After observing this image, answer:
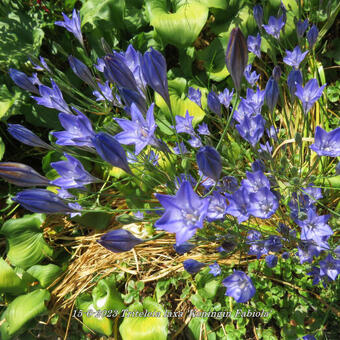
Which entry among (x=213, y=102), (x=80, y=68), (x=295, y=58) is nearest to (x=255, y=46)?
(x=295, y=58)

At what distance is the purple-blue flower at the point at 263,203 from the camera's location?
1.08 metres

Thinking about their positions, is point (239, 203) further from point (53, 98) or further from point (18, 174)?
point (53, 98)

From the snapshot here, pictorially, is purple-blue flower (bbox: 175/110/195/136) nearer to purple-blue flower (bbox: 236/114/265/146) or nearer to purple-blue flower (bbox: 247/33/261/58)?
purple-blue flower (bbox: 236/114/265/146)

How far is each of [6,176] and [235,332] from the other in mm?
1292

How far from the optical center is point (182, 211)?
3.20 ft

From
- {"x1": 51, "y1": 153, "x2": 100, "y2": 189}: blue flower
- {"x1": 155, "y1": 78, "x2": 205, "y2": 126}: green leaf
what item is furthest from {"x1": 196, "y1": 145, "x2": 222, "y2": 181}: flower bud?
{"x1": 155, "y1": 78, "x2": 205, "y2": 126}: green leaf

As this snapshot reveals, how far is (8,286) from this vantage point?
1895 mm

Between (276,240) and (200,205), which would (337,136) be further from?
(200,205)

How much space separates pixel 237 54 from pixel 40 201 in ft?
2.86

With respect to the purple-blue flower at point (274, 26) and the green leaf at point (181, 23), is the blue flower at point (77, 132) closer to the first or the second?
the green leaf at point (181, 23)

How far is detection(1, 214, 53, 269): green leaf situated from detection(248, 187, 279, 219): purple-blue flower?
58.3 inches

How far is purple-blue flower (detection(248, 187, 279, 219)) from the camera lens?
3.56 ft

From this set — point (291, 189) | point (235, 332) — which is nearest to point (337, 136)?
point (291, 189)

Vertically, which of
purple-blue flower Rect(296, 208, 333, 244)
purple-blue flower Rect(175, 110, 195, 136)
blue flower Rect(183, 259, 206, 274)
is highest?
purple-blue flower Rect(175, 110, 195, 136)
